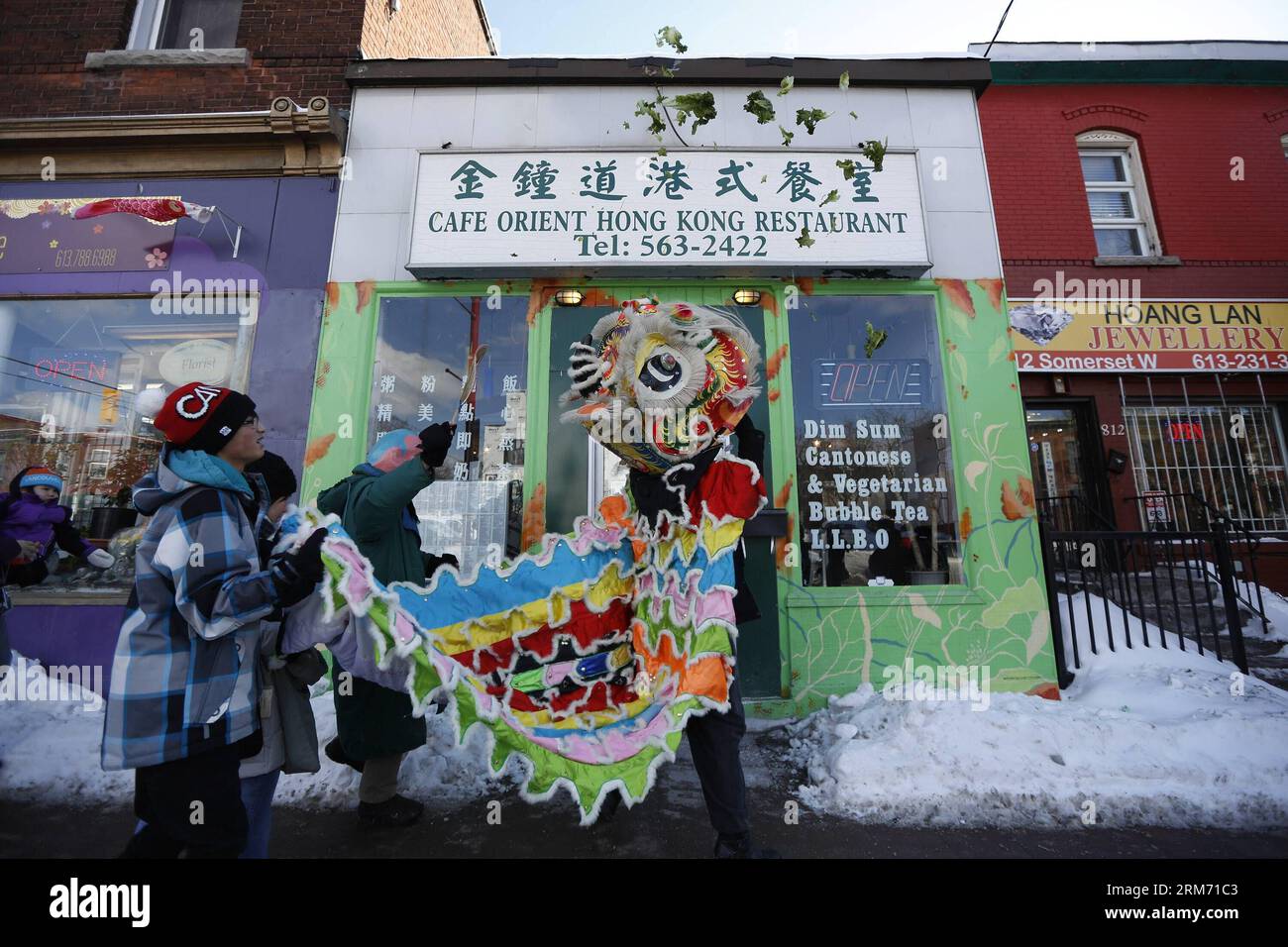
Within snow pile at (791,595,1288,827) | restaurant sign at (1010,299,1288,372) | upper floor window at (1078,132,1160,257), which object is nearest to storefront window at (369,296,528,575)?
snow pile at (791,595,1288,827)

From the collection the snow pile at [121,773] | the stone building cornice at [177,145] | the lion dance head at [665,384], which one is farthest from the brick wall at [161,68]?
the snow pile at [121,773]

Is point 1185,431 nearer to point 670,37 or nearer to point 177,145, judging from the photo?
point 670,37

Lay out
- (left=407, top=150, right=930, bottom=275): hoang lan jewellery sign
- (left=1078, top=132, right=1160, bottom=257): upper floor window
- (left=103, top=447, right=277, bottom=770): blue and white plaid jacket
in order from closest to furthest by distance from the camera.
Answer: (left=103, top=447, right=277, bottom=770): blue and white plaid jacket → (left=407, top=150, right=930, bottom=275): hoang lan jewellery sign → (left=1078, top=132, right=1160, bottom=257): upper floor window

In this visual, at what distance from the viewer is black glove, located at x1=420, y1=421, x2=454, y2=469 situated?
9.04ft

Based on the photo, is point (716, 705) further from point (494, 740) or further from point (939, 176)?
point (939, 176)

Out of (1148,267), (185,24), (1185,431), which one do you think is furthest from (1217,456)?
(185,24)

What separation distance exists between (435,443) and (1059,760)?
4.09 m

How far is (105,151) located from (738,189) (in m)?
6.21

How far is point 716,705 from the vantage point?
7.71 feet

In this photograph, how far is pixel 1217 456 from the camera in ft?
28.2

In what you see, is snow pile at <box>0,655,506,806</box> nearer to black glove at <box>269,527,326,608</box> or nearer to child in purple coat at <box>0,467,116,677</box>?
child in purple coat at <box>0,467,116,677</box>

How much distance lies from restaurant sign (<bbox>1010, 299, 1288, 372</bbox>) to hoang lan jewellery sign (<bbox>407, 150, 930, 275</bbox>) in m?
4.45

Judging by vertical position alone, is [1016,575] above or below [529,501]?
below
